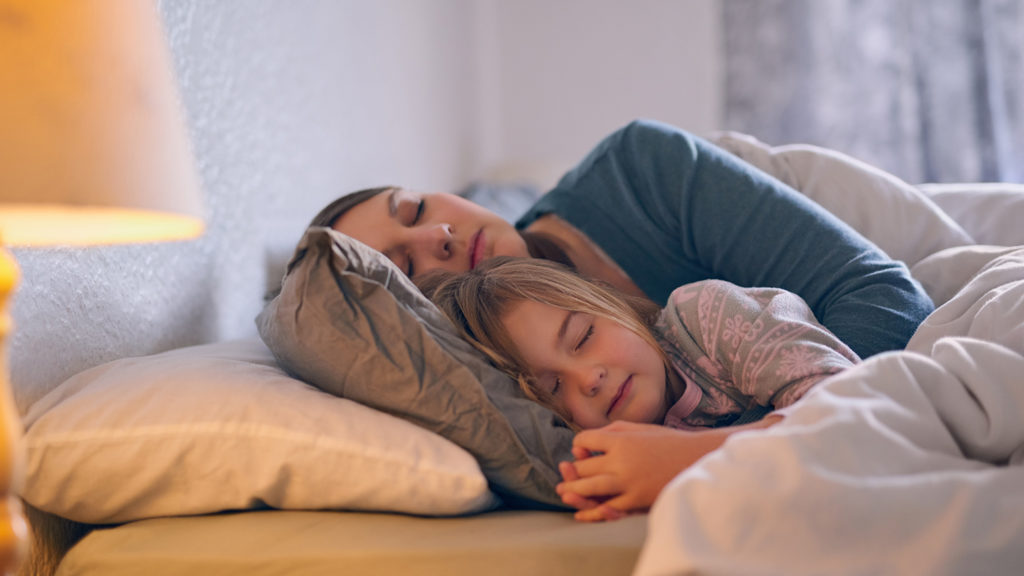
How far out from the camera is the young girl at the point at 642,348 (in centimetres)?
98

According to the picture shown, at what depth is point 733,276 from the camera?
136 centimetres

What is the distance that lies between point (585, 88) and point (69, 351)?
10.8 ft

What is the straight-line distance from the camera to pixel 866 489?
0.62 metres

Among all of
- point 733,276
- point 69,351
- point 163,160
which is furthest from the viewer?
point 733,276

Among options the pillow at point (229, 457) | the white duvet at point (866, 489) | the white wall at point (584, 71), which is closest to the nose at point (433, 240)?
the pillow at point (229, 457)

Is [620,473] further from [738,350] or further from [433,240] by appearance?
[433,240]

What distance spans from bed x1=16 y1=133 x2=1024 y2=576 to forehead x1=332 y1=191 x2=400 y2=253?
1.37 feet

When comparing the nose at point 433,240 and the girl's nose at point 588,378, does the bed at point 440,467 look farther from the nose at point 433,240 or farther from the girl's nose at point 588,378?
the nose at point 433,240

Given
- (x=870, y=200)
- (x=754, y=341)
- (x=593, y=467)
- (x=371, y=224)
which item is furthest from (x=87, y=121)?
(x=870, y=200)

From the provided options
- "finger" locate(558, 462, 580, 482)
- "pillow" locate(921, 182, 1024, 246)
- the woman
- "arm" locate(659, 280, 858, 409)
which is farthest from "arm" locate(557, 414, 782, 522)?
"pillow" locate(921, 182, 1024, 246)

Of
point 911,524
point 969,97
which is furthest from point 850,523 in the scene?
point 969,97

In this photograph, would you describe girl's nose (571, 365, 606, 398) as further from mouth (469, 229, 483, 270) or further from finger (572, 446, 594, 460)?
mouth (469, 229, 483, 270)

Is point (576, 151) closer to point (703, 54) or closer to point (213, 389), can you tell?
point (703, 54)

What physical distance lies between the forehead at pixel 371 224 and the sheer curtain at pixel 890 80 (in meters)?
2.68
